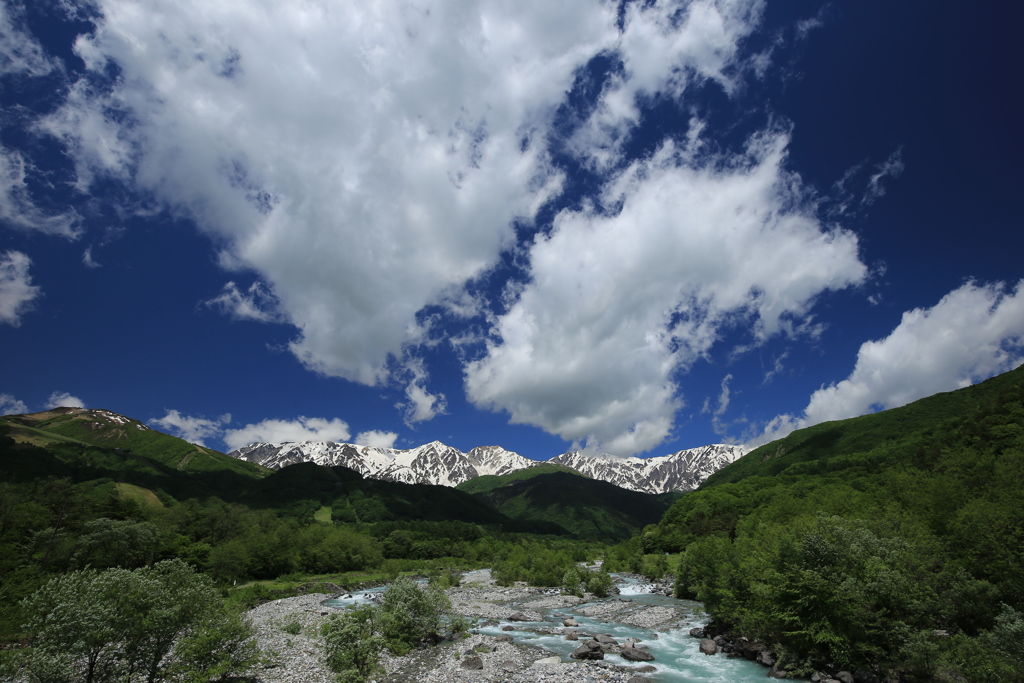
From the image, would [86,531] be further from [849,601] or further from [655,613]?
[849,601]

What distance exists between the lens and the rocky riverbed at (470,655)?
30031 mm

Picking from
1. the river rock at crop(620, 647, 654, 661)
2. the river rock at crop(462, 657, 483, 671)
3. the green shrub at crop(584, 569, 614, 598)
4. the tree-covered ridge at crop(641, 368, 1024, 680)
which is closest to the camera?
the tree-covered ridge at crop(641, 368, 1024, 680)

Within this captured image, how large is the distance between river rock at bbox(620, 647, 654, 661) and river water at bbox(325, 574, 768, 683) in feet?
1.78

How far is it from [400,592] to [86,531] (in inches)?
2430

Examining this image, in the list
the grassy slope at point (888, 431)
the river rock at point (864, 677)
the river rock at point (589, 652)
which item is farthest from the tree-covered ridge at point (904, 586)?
the grassy slope at point (888, 431)

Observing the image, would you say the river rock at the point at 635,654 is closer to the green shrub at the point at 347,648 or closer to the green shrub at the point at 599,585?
the green shrub at the point at 347,648

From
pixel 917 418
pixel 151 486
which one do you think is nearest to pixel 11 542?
pixel 151 486

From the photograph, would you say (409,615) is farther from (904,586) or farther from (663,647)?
(904,586)

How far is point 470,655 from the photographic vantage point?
35156mm

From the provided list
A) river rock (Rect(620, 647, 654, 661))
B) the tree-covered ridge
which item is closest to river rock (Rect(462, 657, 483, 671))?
river rock (Rect(620, 647, 654, 661))

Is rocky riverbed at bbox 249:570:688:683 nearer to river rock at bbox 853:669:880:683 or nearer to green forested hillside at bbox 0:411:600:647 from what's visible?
green forested hillside at bbox 0:411:600:647

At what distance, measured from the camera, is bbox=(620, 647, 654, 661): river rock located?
34.3m

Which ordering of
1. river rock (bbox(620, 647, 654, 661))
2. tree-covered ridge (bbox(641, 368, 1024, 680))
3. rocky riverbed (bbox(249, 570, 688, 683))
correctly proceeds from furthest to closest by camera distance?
river rock (bbox(620, 647, 654, 661)) → rocky riverbed (bbox(249, 570, 688, 683)) → tree-covered ridge (bbox(641, 368, 1024, 680))

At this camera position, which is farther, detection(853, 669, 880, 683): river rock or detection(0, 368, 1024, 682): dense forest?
detection(853, 669, 880, 683): river rock
